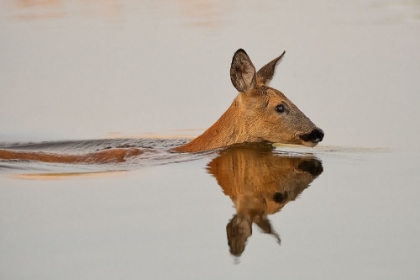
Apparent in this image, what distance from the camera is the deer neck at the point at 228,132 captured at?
438 inches

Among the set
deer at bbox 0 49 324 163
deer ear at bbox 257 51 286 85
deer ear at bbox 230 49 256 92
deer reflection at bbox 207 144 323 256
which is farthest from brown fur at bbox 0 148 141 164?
deer ear at bbox 257 51 286 85

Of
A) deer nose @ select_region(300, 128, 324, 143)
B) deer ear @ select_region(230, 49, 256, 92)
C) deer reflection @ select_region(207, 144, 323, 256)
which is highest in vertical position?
deer ear @ select_region(230, 49, 256, 92)

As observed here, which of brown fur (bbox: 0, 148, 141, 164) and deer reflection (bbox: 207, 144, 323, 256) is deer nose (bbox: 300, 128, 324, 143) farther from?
brown fur (bbox: 0, 148, 141, 164)

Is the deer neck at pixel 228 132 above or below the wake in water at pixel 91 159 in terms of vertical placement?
above

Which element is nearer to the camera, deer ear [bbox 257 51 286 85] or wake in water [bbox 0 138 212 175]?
wake in water [bbox 0 138 212 175]

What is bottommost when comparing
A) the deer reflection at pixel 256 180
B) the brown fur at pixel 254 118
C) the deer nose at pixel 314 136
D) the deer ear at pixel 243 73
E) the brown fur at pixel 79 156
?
the deer reflection at pixel 256 180

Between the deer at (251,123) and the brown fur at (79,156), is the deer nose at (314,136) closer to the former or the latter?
the deer at (251,123)

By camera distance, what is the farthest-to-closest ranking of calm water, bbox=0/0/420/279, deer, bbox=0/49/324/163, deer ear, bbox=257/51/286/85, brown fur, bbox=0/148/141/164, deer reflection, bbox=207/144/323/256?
deer ear, bbox=257/51/286/85 → brown fur, bbox=0/148/141/164 → deer, bbox=0/49/324/163 → deer reflection, bbox=207/144/323/256 → calm water, bbox=0/0/420/279

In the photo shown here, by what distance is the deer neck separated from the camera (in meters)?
11.1

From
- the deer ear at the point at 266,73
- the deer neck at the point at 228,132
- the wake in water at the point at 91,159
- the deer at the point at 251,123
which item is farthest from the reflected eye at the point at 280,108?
the wake in water at the point at 91,159

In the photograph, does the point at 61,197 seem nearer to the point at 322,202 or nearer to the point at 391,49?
the point at 322,202

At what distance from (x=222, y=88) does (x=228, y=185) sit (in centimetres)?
466

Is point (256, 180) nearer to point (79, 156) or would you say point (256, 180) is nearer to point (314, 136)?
point (314, 136)

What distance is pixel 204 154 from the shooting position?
36.9ft
